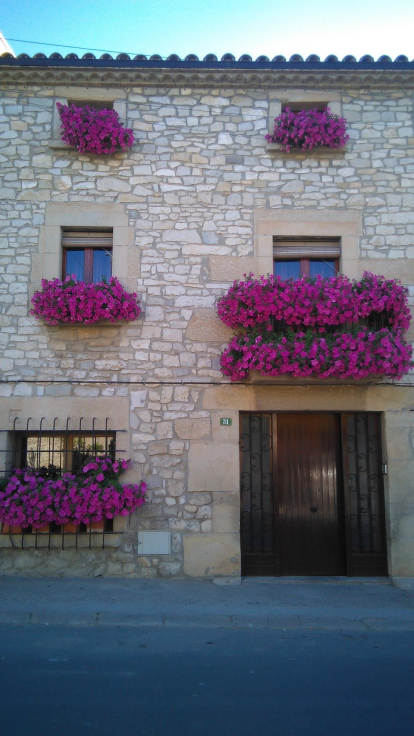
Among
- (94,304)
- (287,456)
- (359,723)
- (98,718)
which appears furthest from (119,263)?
(359,723)

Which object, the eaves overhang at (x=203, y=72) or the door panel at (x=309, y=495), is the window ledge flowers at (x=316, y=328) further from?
the eaves overhang at (x=203, y=72)

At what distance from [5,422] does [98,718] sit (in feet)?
13.6

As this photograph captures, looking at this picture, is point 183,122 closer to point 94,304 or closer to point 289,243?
point 289,243

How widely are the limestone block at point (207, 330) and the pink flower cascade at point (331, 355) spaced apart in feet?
1.71

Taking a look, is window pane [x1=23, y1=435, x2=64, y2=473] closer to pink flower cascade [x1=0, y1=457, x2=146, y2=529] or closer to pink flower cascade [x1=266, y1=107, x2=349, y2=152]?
pink flower cascade [x1=0, y1=457, x2=146, y2=529]

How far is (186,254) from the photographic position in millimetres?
7070

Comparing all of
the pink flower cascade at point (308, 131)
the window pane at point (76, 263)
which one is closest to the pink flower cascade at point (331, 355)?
the window pane at point (76, 263)

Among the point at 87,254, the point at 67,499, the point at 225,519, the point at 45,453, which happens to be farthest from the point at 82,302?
the point at 225,519

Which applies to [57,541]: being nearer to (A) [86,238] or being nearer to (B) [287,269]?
(A) [86,238]

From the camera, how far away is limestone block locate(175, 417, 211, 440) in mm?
6762

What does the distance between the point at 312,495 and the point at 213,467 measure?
141 centimetres

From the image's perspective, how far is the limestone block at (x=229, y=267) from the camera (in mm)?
7047

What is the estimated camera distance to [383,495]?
6.90 metres

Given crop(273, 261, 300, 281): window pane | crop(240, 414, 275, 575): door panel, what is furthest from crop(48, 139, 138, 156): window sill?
crop(240, 414, 275, 575): door panel
